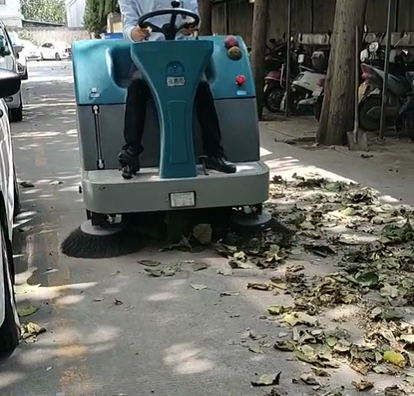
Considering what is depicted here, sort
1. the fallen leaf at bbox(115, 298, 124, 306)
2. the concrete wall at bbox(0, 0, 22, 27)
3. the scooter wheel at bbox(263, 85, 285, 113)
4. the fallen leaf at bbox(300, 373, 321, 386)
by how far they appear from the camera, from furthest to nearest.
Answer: the concrete wall at bbox(0, 0, 22, 27) < the scooter wheel at bbox(263, 85, 285, 113) < the fallen leaf at bbox(115, 298, 124, 306) < the fallen leaf at bbox(300, 373, 321, 386)

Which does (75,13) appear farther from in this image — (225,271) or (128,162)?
(225,271)

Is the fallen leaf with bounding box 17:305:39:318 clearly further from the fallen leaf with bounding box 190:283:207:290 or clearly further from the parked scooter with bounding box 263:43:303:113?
the parked scooter with bounding box 263:43:303:113

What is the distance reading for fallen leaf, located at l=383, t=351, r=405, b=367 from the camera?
356 centimetres

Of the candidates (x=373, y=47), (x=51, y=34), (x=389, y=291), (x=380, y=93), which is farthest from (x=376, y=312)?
(x=51, y=34)

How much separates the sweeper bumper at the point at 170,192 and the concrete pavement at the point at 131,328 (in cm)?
44

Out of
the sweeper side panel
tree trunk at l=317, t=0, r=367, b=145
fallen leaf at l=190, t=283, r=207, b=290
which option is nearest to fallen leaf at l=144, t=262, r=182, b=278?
fallen leaf at l=190, t=283, r=207, b=290

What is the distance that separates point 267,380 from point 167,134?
238 centimetres

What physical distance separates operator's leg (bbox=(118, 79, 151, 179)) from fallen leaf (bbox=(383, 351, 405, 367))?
248 centimetres

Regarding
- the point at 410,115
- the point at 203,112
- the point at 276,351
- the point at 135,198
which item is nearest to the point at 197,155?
the point at 203,112

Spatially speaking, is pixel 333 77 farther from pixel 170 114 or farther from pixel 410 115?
pixel 170 114

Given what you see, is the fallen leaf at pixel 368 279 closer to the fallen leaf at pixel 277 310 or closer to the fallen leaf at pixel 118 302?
the fallen leaf at pixel 277 310

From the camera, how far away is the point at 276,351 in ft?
12.4

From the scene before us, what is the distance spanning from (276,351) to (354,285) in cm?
113

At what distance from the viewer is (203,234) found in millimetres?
5496
